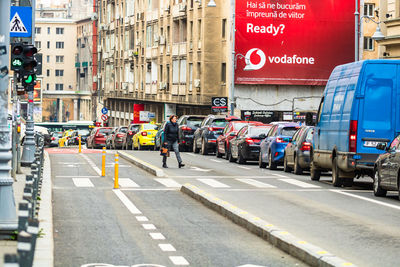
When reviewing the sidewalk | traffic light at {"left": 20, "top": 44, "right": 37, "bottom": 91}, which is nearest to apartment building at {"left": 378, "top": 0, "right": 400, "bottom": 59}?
the sidewalk

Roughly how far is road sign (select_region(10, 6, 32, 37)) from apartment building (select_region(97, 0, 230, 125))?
42767mm

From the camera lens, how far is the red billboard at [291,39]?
6050 centimetres

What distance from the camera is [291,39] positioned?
62281mm

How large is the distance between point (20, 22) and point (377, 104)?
8119 millimetres

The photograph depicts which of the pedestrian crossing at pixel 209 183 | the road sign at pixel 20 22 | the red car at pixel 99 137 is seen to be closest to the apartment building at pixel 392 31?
the pedestrian crossing at pixel 209 183

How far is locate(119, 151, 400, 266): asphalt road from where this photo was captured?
458 inches

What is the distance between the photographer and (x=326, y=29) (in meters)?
63.1

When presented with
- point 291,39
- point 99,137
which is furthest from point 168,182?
point 99,137

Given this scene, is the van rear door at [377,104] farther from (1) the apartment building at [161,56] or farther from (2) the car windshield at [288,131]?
(1) the apartment building at [161,56]

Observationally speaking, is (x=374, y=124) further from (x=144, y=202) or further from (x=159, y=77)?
(x=159, y=77)

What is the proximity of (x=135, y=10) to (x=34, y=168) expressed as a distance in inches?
2924

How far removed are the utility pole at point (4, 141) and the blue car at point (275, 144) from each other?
60.3 ft

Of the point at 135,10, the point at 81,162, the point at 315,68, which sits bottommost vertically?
the point at 81,162

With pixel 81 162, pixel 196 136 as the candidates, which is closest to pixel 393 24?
pixel 196 136
